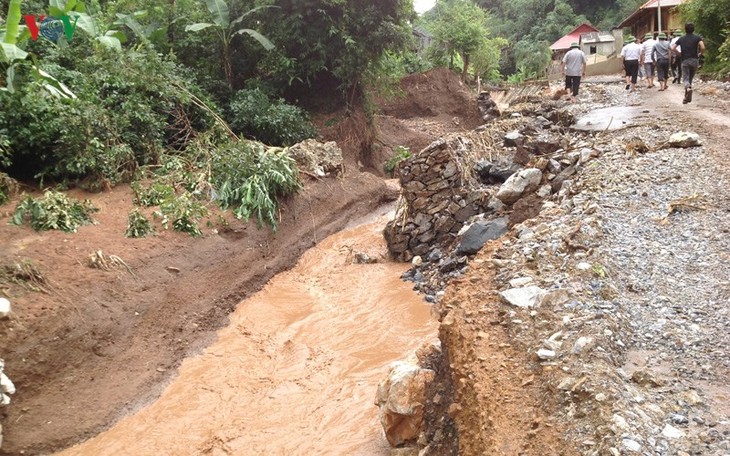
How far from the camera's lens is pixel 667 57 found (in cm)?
1351

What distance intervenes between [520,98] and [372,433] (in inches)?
Answer: 833

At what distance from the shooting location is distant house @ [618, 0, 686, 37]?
92.4ft

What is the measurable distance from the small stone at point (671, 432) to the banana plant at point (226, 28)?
39.5 ft

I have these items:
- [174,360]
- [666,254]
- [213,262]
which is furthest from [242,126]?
[666,254]

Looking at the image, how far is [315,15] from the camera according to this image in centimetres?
1416

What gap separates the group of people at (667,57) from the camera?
1097 centimetres

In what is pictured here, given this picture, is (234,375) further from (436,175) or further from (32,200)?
(436,175)

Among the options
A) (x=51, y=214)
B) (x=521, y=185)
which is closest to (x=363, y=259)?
(x=521, y=185)

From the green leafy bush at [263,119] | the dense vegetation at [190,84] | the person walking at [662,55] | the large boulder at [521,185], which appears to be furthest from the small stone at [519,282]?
the person walking at [662,55]

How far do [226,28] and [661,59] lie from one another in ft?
36.8

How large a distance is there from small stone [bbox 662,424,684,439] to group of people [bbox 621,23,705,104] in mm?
10544

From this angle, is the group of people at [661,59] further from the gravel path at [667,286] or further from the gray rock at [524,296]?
the gray rock at [524,296]

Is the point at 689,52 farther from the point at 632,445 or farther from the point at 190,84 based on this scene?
the point at 190,84

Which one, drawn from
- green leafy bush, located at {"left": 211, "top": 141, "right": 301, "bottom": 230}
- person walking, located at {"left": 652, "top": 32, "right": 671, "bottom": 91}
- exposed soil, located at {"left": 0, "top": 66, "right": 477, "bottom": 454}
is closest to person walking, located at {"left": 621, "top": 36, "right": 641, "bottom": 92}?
person walking, located at {"left": 652, "top": 32, "right": 671, "bottom": 91}
